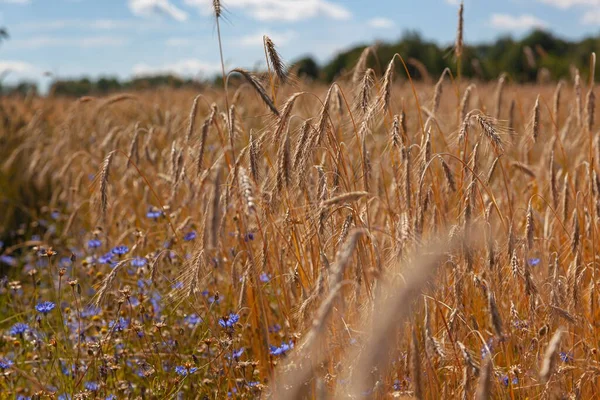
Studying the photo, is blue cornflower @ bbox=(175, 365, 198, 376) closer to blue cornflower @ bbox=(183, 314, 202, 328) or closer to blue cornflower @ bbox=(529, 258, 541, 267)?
blue cornflower @ bbox=(183, 314, 202, 328)

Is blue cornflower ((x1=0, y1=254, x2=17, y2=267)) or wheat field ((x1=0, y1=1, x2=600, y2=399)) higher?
wheat field ((x1=0, y1=1, x2=600, y2=399))

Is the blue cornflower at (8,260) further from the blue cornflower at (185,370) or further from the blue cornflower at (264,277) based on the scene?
the blue cornflower at (185,370)

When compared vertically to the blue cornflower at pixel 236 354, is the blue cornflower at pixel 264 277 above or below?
above

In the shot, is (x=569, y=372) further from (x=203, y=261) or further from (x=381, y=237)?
(x=203, y=261)

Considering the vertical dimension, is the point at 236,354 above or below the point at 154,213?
below

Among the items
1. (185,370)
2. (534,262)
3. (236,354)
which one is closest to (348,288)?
(236,354)

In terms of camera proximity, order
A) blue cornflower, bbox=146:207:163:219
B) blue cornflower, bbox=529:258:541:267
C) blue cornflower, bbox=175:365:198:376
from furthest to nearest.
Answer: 1. blue cornflower, bbox=146:207:163:219
2. blue cornflower, bbox=529:258:541:267
3. blue cornflower, bbox=175:365:198:376

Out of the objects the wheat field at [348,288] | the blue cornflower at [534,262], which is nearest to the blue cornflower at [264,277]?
the wheat field at [348,288]

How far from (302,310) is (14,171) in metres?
6.12

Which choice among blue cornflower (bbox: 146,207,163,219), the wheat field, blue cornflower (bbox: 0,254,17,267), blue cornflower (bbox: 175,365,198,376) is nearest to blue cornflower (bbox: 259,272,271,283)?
the wheat field

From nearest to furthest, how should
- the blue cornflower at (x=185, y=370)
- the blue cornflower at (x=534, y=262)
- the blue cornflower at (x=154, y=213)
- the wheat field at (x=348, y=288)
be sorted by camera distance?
the wheat field at (x=348, y=288) < the blue cornflower at (x=185, y=370) < the blue cornflower at (x=534, y=262) < the blue cornflower at (x=154, y=213)

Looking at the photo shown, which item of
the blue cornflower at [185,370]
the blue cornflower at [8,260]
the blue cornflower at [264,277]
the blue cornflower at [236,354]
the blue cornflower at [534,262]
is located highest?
the blue cornflower at [534,262]

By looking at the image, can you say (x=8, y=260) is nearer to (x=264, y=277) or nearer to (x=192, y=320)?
(x=192, y=320)

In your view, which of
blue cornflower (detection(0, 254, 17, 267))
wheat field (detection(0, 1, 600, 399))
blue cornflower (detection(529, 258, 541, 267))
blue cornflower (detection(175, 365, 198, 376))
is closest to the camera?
wheat field (detection(0, 1, 600, 399))
